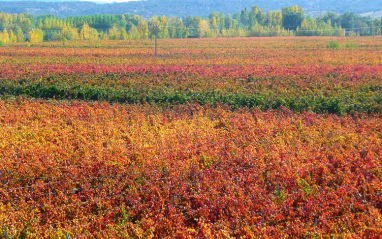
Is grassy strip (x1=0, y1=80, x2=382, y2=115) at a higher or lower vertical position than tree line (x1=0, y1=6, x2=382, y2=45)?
lower

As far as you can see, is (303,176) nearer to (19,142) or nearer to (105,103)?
(19,142)

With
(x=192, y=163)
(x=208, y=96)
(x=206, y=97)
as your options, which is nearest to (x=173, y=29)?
(x=208, y=96)

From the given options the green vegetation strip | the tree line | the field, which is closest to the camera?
the field

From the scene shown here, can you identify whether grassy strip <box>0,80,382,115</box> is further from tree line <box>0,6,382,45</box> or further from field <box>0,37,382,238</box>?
tree line <box>0,6,382,45</box>

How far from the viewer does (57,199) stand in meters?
8.34

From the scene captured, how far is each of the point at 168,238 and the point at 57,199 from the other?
9.24ft

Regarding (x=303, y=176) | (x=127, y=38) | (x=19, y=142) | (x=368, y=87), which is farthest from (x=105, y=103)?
(x=127, y=38)

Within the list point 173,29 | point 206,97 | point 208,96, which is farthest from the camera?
point 173,29

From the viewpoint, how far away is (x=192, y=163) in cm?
1002

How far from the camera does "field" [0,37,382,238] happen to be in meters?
7.57

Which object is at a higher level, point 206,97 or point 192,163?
point 206,97

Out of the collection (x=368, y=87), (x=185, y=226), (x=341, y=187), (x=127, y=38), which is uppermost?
(x=127, y=38)

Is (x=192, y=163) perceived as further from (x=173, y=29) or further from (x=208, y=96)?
(x=173, y=29)

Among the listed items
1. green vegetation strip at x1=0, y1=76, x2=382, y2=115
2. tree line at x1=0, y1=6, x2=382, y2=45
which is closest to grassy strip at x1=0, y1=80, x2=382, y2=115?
green vegetation strip at x1=0, y1=76, x2=382, y2=115
